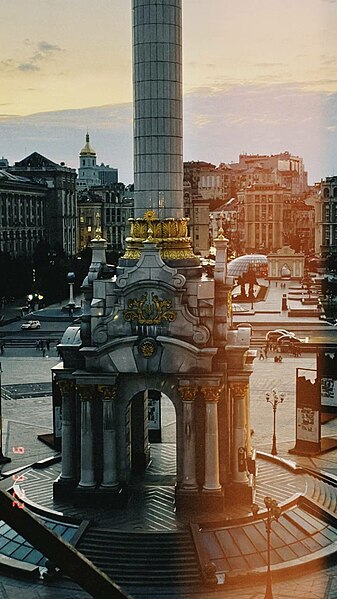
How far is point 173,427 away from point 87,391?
48.1 ft

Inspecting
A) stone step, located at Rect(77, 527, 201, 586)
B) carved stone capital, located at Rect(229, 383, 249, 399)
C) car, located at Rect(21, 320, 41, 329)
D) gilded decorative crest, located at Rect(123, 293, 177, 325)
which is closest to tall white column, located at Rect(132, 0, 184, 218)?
gilded decorative crest, located at Rect(123, 293, 177, 325)

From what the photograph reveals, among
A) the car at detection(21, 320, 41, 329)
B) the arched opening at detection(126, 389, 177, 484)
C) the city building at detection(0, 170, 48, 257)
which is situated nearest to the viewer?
the arched opening at detection(126, 389, 177, 484)

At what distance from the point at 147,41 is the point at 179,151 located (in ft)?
13.5

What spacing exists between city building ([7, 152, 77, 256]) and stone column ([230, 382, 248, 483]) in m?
126

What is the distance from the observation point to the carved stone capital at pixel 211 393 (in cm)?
2878

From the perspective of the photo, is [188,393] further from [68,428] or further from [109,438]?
[68,428]

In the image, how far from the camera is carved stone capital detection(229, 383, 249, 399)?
29.9m

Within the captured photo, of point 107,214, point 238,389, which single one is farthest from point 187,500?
point 107,214

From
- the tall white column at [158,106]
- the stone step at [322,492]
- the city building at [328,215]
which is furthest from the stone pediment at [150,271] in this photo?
the city building at [328,215]

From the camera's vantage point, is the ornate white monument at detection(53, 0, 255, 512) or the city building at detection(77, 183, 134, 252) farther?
the city building at detection(77, 183, 134, 252)

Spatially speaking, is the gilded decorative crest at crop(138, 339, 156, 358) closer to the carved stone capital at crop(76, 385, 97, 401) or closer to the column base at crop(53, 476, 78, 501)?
the carved stone capital at crop(76, 385, 97, 401)

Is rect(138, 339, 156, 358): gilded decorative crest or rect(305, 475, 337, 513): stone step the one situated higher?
rect(138, 339, 156, 358): gilded decorative crest

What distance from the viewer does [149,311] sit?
29.2 m

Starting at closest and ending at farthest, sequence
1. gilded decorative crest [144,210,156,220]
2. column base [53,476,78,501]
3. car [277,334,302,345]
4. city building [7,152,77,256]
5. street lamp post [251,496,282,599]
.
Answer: street lamp post [251,496,282,599]
column base [53,476,78,501]
gilded decorative crest [144,210,156,220]
car [277,334,302,345]
city building [7,152,77,256]
